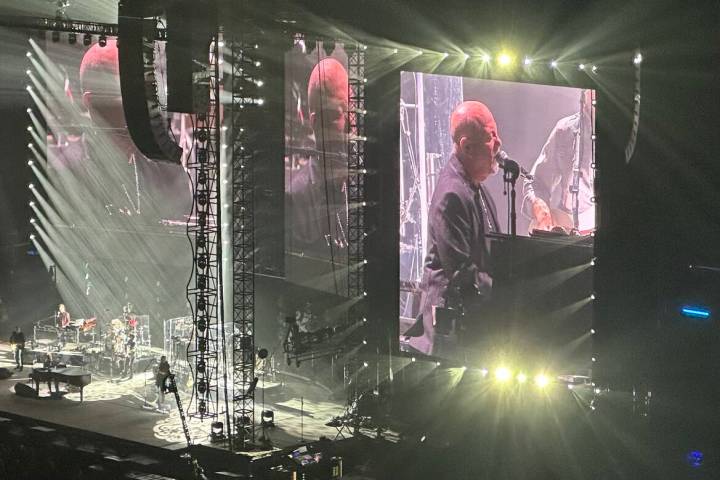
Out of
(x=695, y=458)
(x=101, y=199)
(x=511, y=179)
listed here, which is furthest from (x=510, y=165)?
(x=101, y=199)

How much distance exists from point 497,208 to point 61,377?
9.67 metres

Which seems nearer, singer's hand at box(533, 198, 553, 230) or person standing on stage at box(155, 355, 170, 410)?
person standing on stage at box(155, 355, 170, 410)

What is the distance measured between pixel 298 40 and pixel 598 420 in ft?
32.8

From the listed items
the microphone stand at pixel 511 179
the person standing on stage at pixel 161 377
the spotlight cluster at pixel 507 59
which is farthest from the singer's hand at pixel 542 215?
the person standing on stage at pixel 161 377

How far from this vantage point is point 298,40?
2027 centimetres

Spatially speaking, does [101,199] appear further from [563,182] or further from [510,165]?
[563,182]

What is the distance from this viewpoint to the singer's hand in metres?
19.5

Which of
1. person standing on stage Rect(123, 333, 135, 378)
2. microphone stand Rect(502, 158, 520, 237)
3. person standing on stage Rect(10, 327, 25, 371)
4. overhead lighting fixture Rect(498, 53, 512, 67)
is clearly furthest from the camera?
person standing on stage Rect(10, 327, 25, 371)

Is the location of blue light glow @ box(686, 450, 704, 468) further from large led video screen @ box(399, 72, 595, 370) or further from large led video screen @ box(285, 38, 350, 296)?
large led video screen @ box(285, 38, 350, 296)

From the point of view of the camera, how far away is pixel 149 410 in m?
18.8

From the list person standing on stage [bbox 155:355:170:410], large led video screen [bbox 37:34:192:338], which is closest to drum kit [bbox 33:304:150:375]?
large led video screen [bbox 37:34:192:338]

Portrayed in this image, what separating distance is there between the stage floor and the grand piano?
337 millimetres

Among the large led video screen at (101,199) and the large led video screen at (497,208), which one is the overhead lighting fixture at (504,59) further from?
the large led video screen at (101,199)

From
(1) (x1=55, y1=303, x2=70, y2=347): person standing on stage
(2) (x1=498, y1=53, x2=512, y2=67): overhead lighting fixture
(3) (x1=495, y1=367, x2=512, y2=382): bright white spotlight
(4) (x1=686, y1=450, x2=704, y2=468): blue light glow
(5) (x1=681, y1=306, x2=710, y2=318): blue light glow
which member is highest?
(2) (x1=498, y1=53, x2=512, y2=67): overhead lighting fixture
